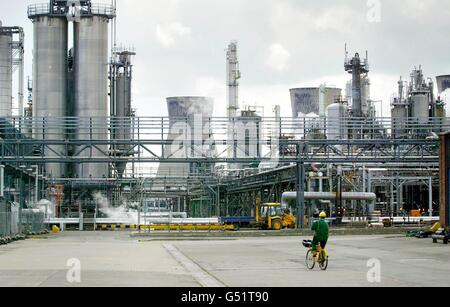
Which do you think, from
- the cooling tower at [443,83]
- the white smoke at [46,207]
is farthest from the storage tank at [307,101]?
the white smoke at [46,207]

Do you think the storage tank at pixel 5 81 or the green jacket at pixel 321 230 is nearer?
the green jacket at pixel 321 230

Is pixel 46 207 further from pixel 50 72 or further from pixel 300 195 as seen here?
pixel 300 195

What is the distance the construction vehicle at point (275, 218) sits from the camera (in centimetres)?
6400

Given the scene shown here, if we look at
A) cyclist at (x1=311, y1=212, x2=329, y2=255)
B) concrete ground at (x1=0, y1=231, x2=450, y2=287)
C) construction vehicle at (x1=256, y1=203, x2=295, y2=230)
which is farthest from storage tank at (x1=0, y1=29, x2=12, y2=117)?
cyclist at (x1=311, y1=212, x2=329, y2=255)

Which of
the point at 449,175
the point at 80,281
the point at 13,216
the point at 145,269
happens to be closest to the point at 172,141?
Answer: the point at 13,216

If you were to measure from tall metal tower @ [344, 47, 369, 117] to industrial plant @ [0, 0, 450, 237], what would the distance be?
277 millimetres

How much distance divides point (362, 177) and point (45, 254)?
51.5 meters

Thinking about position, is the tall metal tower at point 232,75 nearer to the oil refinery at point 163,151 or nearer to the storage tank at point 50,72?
the oil refinery at point 163,151

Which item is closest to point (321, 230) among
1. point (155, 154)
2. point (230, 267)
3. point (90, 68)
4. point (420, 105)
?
point (230, 267)

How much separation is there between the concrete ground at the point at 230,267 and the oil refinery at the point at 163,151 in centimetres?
1818

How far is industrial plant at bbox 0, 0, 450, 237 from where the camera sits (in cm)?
5978

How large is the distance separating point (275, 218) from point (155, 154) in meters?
10.7

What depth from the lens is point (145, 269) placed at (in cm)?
2473

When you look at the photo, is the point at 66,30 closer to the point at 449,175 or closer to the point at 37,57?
the point at 37,57
